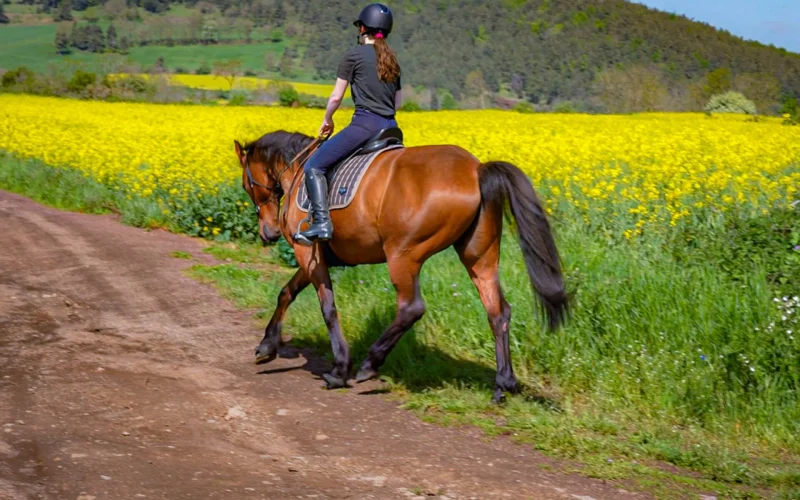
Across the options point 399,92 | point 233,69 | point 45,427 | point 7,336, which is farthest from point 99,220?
point 233,69

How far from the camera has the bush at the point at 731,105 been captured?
127 ft

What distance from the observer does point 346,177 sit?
21.1 ft

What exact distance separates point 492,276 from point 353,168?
4.13 feet

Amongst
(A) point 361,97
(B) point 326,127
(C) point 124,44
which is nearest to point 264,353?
(B) point 326,127

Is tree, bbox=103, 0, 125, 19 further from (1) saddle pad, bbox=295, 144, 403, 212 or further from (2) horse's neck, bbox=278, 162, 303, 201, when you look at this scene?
(1) saddle pad, bbox=295, 144, 403, 212

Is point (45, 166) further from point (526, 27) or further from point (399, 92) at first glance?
point (526, 27)

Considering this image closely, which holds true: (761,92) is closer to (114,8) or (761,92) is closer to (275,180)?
(275,180)

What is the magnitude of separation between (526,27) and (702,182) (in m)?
75.7

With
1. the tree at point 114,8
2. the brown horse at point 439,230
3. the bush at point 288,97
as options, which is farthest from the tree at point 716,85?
the tree at point 114,8

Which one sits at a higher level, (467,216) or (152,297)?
(467,216)

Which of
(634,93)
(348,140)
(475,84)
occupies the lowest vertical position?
(348,140)

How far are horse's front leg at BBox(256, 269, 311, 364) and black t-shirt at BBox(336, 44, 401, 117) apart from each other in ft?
4.77

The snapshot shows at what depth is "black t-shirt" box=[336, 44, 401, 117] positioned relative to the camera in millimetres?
6336

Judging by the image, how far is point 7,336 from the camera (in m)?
7.16
